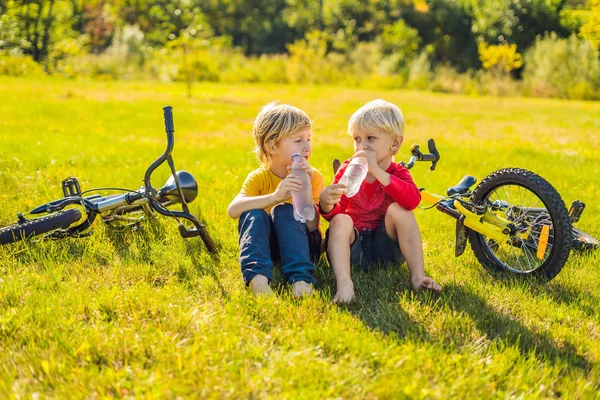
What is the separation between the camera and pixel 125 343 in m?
2.52

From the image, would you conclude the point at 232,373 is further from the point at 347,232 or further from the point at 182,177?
the point at 182,177

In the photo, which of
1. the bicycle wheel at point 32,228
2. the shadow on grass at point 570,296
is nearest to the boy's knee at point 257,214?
the bicycle wheel at point 32,228

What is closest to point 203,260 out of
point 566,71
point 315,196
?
point 315,196

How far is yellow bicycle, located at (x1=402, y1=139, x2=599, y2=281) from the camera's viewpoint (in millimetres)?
3170

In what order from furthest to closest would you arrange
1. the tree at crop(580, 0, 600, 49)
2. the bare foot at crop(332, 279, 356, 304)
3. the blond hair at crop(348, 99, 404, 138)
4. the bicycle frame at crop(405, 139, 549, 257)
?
the tree at crop(580, 0, 600, 49) < the bicycle frame at crop(405, 139, 549, 257) < the blond hair at crop(348, 99, 404, 138) < the bare foot at crop(332, 279, 356, 304)

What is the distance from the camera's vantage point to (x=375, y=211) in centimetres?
361

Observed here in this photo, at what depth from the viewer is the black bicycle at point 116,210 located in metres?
3.61

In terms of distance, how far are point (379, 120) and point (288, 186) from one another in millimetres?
669

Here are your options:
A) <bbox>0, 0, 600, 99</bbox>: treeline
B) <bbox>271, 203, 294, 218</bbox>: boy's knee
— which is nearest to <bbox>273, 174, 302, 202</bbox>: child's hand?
<bbox>271, 203, 294, 218</bbox>: boy's knee

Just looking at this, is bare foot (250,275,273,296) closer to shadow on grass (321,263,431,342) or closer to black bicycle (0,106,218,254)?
shadow on grass (321,263,431,342)

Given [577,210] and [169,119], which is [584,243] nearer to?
[577,210]

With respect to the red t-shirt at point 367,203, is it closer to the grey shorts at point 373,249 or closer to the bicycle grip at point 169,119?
the grey shorts at point 373,249

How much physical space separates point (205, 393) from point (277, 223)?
1.31m

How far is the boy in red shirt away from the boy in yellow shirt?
6.7 inches
